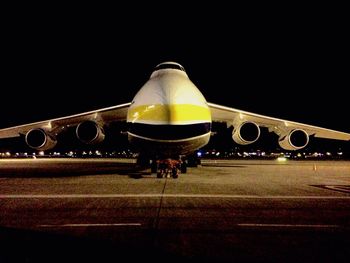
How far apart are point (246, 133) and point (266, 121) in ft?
7.70

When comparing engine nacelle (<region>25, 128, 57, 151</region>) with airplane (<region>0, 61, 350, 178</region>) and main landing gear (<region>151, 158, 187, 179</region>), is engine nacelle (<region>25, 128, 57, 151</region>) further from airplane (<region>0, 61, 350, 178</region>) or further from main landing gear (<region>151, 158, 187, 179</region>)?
main landing gear (<region>151, 158, 187, 179</region>)

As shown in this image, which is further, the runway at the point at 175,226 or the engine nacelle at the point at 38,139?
the engine nacelle at the point at 38,139

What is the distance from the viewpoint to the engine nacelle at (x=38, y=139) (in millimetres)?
20828

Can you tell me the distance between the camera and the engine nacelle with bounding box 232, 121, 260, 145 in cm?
2058

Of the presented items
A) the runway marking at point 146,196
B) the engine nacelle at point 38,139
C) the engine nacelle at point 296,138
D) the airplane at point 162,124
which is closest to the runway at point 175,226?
the runway marking at point 146,196

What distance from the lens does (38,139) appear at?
21.0m

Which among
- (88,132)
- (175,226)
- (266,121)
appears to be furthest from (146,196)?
(266,121)

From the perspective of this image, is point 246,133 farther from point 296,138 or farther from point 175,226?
point 175,226

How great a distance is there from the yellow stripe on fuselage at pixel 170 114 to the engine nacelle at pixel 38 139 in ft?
23.9

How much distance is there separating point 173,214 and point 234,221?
116 centimetres

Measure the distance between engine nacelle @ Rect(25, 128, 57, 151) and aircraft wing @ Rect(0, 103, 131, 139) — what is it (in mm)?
343

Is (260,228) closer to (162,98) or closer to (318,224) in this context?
(318,224)

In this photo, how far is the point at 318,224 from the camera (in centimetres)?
663

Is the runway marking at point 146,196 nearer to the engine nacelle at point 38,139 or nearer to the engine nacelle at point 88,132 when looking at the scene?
the engine nacelle at point 88,132
